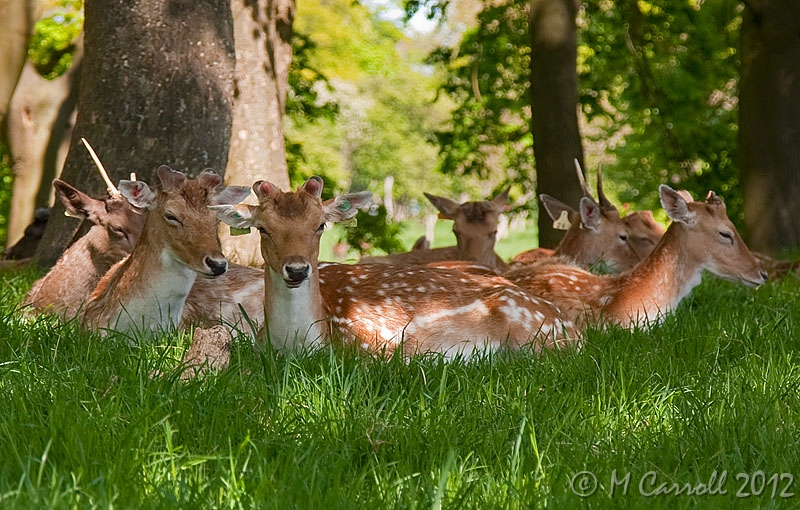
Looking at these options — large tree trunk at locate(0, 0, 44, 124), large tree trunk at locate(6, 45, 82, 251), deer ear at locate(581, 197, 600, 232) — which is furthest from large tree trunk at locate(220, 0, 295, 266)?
large tree trunk at locate(6, 45, 82, 251)

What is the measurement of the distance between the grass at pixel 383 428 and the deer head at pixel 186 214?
62cm

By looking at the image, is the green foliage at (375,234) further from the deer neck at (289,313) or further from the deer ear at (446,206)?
the deer neck at (289,313)

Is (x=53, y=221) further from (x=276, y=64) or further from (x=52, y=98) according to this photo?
(x=52, y=98)

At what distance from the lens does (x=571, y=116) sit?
36.4 feet

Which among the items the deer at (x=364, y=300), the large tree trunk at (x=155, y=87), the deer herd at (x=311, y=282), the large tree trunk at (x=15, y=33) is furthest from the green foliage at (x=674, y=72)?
the deer at (x=364, y=300)

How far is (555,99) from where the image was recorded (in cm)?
1107

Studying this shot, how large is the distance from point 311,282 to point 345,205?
42 centimetres

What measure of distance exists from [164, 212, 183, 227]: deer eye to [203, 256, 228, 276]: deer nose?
35cm

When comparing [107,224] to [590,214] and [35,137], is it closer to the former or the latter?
[590,214]

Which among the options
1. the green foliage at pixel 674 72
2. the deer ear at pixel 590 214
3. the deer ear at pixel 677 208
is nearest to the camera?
the deer ear at pixel 677 208

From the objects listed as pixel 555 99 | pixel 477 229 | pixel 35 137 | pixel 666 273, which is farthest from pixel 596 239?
pixel 35 137

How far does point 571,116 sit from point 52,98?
6.12 m

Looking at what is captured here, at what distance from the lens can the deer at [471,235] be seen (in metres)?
9.37

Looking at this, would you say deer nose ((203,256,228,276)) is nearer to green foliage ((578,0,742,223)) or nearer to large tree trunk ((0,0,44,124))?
large tree trunk ((0,0,44,124))
